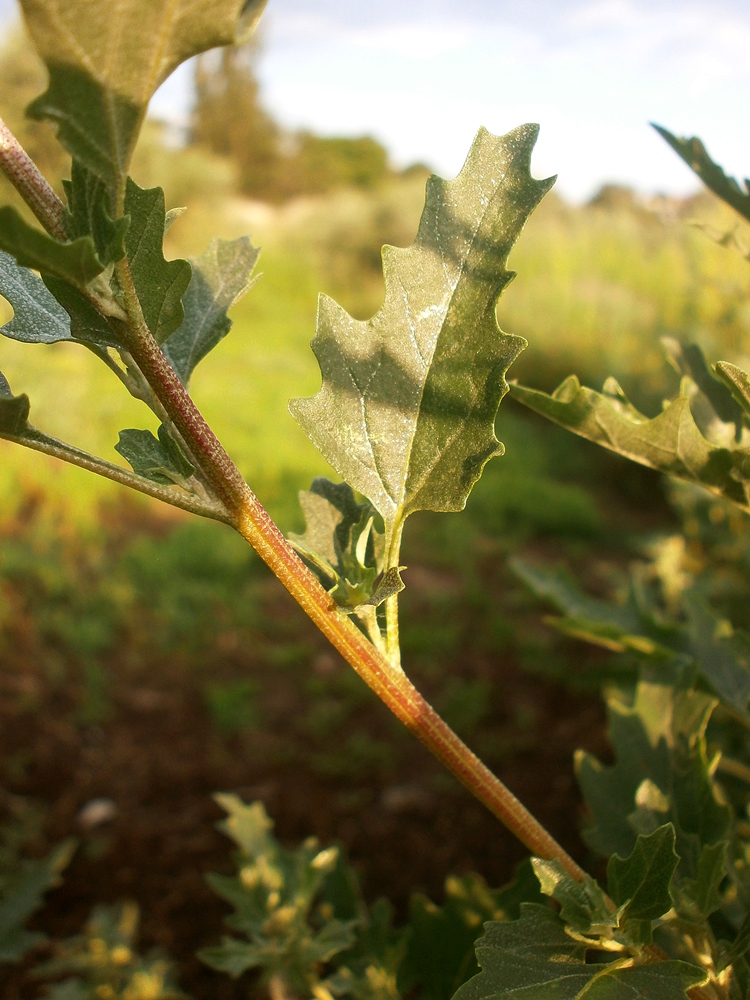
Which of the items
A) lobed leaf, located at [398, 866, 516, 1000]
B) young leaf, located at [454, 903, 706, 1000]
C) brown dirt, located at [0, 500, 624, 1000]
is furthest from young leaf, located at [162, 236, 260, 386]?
brown dirt, located at [0, 500, 624, 1000]

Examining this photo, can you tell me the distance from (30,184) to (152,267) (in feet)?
0.28

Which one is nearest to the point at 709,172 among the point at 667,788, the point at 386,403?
the point at 386,403

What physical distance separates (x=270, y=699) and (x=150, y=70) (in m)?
2.89

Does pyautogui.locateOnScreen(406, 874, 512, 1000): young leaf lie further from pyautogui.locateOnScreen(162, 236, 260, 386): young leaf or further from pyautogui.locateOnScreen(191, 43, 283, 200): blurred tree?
pyautogui.locateOnScreen(191, 43, 283, 200): blurred tree

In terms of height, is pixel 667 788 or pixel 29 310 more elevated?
pixel 29 310

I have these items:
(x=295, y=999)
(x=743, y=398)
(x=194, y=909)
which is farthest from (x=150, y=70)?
(x=194, y=909)

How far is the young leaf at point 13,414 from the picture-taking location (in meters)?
0.47

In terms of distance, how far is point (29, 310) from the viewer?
0.59m

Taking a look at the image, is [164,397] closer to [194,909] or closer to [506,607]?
[194,909]

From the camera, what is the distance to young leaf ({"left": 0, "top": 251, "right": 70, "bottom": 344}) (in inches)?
22.5

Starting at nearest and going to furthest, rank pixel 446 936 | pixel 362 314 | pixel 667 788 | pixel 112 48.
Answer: pixel 112 48 < pixel 667 788 < pixel 446 936 < pixel 362 314

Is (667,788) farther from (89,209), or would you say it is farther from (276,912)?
(89,209)

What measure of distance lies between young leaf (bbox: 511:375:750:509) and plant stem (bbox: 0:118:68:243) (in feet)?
1.25

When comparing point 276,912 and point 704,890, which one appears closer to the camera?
point 704,890
